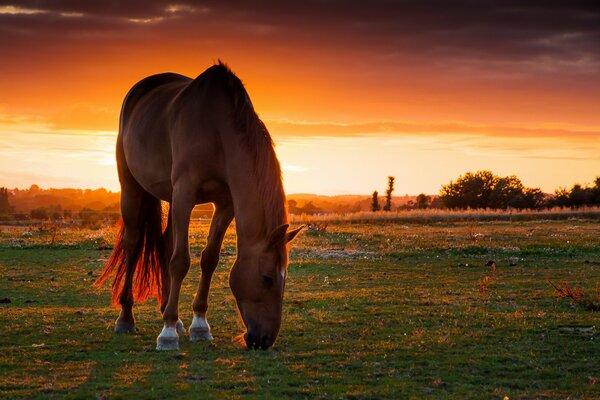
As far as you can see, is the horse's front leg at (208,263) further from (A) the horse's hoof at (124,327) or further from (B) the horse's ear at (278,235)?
(B) the horse's ear at (278,235)

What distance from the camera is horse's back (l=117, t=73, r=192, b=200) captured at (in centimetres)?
831

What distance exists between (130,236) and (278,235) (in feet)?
10.6

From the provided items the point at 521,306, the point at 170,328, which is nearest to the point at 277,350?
the point at 170,328

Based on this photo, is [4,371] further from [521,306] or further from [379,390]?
[521,306]

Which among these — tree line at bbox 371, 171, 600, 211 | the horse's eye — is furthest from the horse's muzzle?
tree line at bbox 371, 171, 600, 211

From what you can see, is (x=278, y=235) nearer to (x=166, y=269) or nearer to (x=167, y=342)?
(x=167, y=342)

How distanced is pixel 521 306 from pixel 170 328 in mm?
5572

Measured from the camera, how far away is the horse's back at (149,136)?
8312mm

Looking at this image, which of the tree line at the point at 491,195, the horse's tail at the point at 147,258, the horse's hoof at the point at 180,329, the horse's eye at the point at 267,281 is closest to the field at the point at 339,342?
the horse's hoof at the point at 180,329

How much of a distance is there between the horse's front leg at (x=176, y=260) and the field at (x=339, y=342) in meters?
0.22

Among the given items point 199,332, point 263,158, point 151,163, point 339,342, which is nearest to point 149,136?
point 151,163

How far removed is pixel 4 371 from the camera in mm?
6273

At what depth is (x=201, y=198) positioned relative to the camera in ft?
25.4

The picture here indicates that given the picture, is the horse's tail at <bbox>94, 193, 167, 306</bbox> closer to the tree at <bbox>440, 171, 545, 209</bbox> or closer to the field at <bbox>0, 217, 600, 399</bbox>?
the field at <bbox>0, 217, 600, 399</bbox>
